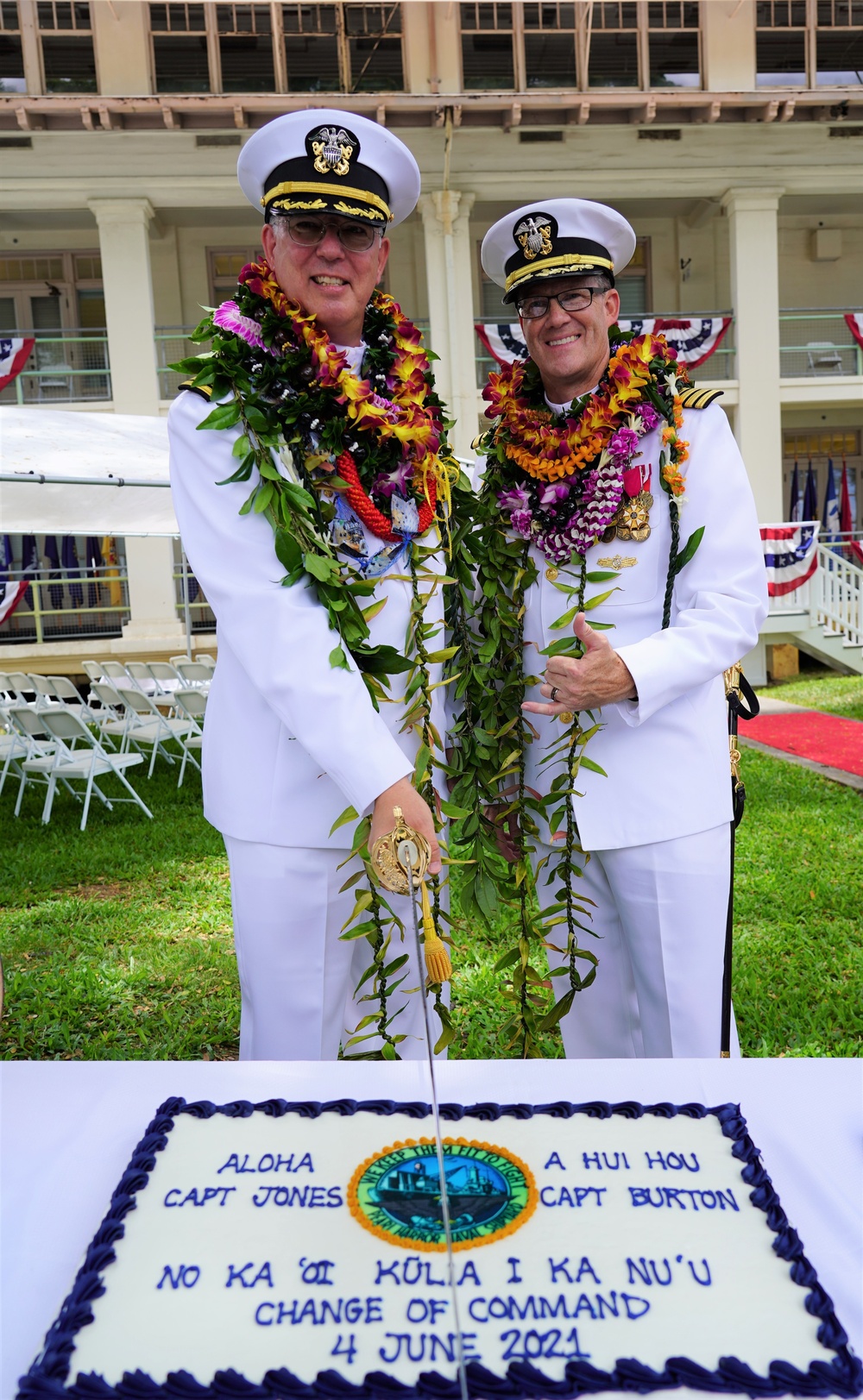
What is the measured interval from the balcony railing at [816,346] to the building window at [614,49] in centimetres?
384

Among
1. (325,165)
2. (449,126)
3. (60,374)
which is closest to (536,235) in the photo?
(325,165)

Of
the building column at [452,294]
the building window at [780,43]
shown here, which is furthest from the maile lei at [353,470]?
the building window at [780,43]

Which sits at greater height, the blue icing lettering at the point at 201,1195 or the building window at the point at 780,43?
the building window at the point at 780,43

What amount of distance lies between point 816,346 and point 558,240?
14.2 metres

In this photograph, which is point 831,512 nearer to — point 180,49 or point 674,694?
point 180,49

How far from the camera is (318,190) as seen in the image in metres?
1.76

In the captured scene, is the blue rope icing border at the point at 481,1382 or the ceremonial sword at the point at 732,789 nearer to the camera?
the blue rope icing border at the point at 481,1382

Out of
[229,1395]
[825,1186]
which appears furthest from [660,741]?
[229,1395]

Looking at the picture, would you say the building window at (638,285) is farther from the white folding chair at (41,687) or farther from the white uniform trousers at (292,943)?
the white uniform trousers at (292,943)

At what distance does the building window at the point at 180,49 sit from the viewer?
13016mm

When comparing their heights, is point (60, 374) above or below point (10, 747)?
above

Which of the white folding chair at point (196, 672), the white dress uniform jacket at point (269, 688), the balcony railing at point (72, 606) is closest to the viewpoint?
the white dress uniform jacket at point (269, 688)

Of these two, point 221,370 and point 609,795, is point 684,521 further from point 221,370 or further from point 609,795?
point 221,370

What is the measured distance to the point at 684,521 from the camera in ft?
6.71
